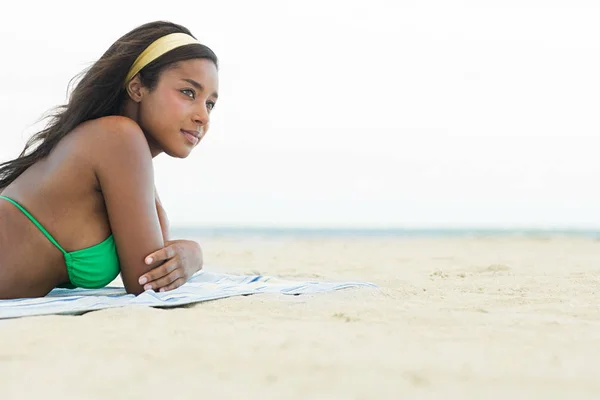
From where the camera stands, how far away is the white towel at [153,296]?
2.41m

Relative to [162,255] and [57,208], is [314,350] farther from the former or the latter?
[57,208]

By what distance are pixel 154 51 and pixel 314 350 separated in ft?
5.57

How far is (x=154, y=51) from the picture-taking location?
2883mm

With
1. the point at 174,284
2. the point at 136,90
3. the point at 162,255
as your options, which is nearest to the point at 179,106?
the point at 136,90

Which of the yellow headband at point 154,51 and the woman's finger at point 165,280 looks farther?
the yellow headband at point 154,51

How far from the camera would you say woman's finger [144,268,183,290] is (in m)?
2.70

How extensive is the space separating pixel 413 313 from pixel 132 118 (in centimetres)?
149

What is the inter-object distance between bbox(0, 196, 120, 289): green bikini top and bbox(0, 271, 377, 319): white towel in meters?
0.10

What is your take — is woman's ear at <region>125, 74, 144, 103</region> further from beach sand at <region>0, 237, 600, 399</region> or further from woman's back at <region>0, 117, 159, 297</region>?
beach sand at <region>0, 237, 600, 399</region>

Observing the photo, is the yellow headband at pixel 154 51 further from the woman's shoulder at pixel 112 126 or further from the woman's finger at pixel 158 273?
the woman's finger at pixel 158 273

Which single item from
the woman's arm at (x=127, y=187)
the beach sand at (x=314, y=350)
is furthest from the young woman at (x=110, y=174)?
the beach sand at (x=314, y=350)

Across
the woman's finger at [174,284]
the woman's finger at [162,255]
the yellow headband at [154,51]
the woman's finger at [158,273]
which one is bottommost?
the woman's finger at [174,284]

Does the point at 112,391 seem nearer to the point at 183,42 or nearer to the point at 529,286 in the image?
the point at 183,42

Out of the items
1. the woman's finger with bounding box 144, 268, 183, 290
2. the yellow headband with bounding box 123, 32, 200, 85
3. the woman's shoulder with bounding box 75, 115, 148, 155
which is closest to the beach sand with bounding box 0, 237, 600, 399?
the woman's finger with bounding box 144, 268, 183, 290
